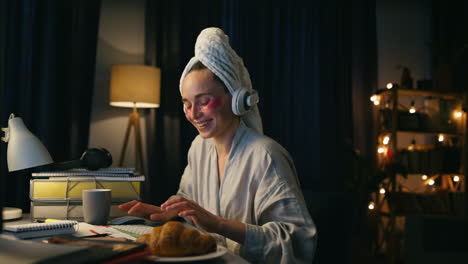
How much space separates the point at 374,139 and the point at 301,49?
1.17 meters

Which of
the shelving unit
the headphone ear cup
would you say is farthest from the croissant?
the shelving unit

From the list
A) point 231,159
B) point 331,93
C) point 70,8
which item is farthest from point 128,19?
point 231,159

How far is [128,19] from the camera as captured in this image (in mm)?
3305

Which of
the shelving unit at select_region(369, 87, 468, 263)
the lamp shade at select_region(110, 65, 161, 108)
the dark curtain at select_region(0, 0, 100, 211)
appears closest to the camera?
the dark curtain at select_region(0, 0, 100, 211)

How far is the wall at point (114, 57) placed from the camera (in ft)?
10.5

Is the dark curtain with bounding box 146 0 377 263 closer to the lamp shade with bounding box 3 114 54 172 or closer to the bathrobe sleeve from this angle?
the lamp shade with bounding box 3 114 54 172

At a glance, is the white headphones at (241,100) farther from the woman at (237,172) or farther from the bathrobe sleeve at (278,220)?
the bathrobe sleeve at (278,220)

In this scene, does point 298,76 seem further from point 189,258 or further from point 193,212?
point 189,258

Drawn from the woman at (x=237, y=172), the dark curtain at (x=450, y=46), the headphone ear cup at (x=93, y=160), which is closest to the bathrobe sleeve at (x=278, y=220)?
the woman at (x=237, y=172)

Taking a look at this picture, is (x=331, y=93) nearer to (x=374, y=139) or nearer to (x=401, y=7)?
(x=374, y=139)

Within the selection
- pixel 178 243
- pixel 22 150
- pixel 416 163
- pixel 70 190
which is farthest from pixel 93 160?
pixel 416 163

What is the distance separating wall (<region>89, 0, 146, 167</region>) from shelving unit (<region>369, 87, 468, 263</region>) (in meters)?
2.21

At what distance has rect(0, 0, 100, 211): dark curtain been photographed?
208cm

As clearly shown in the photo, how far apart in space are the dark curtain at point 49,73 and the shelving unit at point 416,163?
8.26ft
